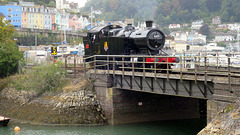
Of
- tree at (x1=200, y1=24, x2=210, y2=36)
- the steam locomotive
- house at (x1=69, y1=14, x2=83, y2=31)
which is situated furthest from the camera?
tree at (x1=200, y1=24, x2=210, y2=36)

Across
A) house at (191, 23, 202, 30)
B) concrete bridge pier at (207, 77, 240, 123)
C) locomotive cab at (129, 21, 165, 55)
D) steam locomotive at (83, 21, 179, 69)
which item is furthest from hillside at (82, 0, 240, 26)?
concrete bridge pier at (207, 77, 240, 123)

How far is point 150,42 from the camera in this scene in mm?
24922

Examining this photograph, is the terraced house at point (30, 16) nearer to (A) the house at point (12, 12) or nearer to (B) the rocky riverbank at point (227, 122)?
(A) the house at point (12, 12)

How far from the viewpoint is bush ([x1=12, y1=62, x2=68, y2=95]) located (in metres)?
29.2

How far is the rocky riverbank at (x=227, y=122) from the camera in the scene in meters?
14.1

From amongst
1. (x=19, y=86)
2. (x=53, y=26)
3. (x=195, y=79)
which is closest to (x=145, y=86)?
(x=195, y=79)

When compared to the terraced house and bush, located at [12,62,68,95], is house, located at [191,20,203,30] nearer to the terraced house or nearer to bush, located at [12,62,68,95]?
the terraced house

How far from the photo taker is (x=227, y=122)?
14.7m

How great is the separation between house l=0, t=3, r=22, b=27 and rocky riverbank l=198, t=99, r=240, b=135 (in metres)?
90.1

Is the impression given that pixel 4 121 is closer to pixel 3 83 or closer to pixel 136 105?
pixel 3 83

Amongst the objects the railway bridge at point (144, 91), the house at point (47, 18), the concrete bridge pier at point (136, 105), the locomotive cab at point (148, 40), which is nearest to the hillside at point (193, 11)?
the house at point (47, 18)

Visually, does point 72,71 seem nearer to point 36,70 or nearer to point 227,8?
point 36,70

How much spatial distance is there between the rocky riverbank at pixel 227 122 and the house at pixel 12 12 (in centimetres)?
9006

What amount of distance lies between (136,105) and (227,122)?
11.3 metres
